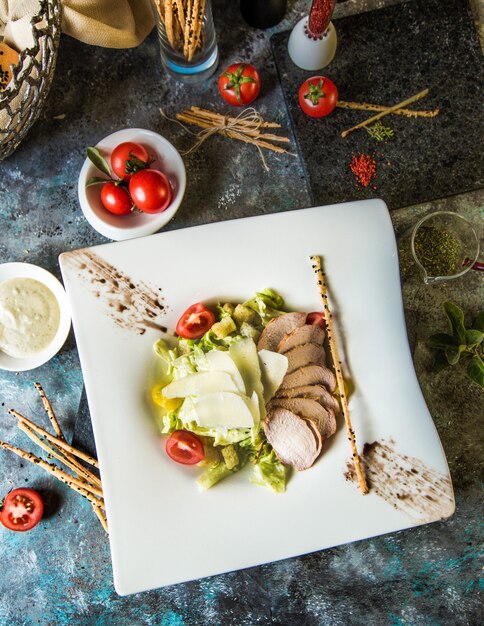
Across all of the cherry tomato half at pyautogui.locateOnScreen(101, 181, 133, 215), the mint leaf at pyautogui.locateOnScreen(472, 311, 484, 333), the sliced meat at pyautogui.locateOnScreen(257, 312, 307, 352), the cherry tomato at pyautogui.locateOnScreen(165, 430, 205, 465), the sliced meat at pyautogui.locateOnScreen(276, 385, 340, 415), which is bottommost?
the cherry tomato at pyautogui.locateOnScreen(165, 430, 205, 465)

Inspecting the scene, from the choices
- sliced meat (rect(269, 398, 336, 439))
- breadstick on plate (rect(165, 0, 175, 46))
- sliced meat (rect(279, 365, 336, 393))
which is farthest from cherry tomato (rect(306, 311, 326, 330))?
breadstick on plate (rect(165, 0, 175, 46))

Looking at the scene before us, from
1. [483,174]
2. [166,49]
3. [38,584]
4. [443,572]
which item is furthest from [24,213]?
[443,572]

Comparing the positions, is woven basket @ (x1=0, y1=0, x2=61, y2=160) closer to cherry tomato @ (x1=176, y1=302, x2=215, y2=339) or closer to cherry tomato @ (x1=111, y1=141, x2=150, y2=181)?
cherry tomato @ (x1=111, y1=141, x2=150, y2=181)

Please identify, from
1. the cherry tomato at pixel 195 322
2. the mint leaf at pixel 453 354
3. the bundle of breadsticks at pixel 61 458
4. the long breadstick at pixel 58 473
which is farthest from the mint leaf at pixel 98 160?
the mint leaf at pixel 453 354

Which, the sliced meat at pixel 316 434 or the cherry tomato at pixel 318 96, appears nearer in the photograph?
the sliced meat at pixel 316 434

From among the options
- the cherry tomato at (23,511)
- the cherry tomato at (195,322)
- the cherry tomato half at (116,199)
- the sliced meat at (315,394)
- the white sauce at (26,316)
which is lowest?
the cherry tomato at (23,511)

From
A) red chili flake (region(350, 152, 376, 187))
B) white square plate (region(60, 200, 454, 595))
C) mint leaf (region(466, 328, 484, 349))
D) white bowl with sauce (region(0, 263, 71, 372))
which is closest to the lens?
white square plate (region(60, 200, 454, 595))

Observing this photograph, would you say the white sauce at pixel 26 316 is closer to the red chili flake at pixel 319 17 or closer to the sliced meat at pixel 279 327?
the sliced meat at pixel 279 327
